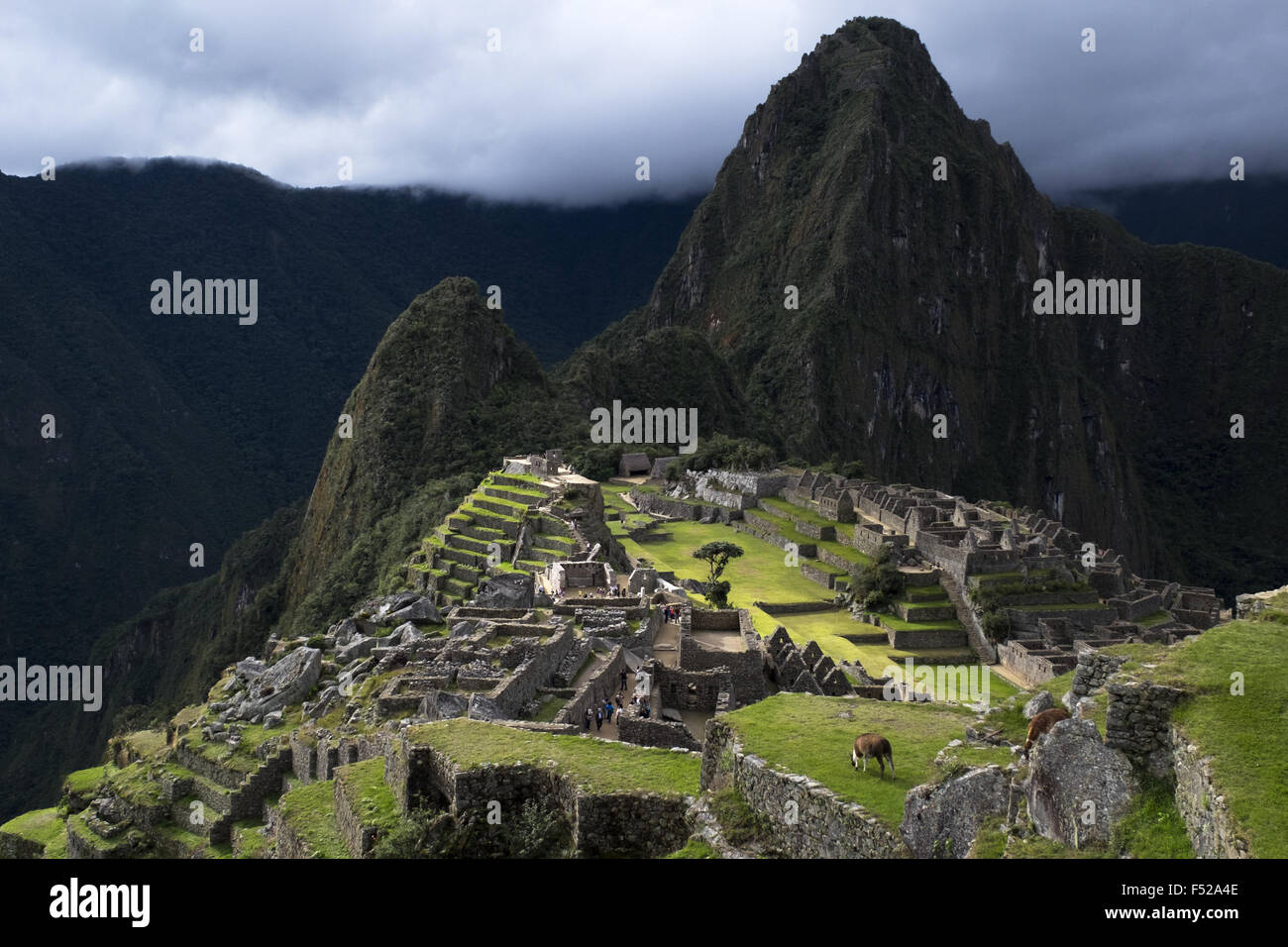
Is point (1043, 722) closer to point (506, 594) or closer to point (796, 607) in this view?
point (506, 594)

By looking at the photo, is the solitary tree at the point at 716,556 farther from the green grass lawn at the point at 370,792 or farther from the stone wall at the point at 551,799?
the stone wall at the point at 551,799

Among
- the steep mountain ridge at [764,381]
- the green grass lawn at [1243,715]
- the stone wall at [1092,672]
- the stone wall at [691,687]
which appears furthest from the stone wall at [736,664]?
the steep mountain ridge at [764,381]

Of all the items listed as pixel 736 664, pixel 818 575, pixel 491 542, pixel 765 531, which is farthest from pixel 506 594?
pixel 765 531

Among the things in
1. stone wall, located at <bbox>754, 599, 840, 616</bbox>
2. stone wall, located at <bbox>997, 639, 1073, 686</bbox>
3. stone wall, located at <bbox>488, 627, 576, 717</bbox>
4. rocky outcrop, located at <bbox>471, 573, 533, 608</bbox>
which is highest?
stone wall, located at <bbox>488, 627, 576, 717</bbox>

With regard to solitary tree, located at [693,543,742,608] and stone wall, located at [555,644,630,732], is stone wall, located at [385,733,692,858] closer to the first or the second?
stone wall, located at [555,644,630,732]

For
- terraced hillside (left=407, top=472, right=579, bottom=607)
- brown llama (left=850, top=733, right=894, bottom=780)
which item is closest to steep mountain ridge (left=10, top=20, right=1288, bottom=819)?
terraced hillside (left=407, top=472, right=579, bottom=607)

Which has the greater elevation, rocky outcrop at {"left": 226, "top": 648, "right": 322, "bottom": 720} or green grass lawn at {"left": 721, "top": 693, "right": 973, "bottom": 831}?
green grass lawn at {"left": 721, "top": 693, "right": 973, "bottom": 831}

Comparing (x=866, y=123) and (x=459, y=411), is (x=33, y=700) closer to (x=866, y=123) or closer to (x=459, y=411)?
(x=459, y=411)
